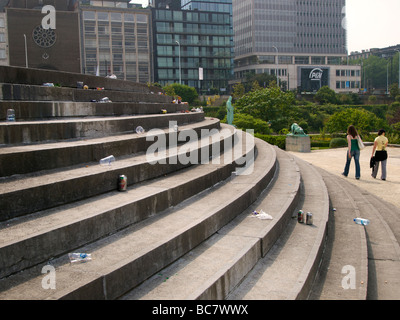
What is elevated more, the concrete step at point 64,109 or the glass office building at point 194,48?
the glass office building at point 194,48

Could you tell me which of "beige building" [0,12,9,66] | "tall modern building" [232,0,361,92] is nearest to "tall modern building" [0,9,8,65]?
"beige building" [0,12,9,66]

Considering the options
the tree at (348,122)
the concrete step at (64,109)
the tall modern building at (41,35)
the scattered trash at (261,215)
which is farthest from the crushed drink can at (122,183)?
the tall modern building at (41,35)

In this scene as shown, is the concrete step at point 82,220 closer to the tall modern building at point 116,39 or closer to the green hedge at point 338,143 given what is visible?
the green hedge at point 338,143

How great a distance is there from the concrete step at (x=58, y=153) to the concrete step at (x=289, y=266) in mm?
2990

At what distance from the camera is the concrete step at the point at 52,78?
27.8 ft

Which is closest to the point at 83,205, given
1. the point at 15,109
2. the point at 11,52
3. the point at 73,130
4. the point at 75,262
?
the point at 75,262

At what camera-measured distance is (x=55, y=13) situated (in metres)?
54.0

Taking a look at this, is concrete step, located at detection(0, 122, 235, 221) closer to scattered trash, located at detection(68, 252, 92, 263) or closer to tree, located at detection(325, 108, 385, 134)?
scattered trash, located at detection(68, 252, 92, 263)

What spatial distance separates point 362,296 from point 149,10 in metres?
83.0

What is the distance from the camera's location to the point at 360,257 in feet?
19.1

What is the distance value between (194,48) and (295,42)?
29318mm

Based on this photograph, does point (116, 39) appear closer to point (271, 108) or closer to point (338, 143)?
point (271, 108)

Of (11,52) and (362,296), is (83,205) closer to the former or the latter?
(362,296)
